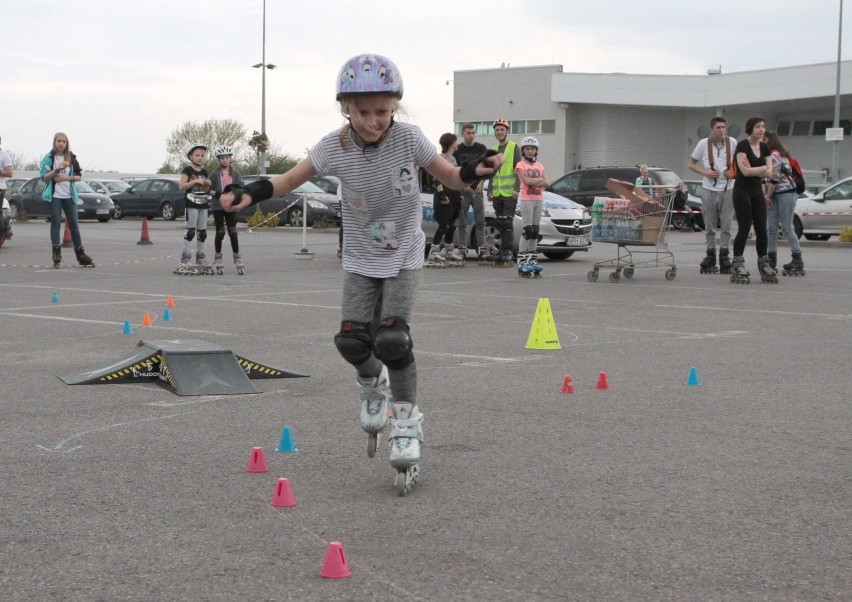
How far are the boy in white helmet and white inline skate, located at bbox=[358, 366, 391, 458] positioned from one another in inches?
450

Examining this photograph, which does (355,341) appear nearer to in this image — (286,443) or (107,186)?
(286,443)

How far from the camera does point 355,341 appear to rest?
5.34 metres

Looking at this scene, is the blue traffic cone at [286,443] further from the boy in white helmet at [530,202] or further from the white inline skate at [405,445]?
the boy in white helmet at [530,202]

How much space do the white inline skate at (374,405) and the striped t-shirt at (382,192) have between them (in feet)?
1.76

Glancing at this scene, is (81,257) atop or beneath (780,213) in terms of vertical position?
beneath

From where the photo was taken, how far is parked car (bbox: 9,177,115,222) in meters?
41.6

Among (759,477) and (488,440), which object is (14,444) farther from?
(759,477)

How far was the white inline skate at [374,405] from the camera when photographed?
557cm

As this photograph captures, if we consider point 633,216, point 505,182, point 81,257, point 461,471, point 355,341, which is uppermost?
point 505,182

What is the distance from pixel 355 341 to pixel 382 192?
678 millimetres

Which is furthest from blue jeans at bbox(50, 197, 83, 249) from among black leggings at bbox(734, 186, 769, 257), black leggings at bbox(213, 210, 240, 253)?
black leggings at bbox(734, 186, 769, 257)

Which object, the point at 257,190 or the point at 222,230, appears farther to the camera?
the point at 222,230

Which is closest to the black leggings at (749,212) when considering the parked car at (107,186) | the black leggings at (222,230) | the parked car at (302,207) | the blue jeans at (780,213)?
the blue jeans at (780,213)

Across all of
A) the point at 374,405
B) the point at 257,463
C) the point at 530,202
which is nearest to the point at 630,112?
the point at 530,202
